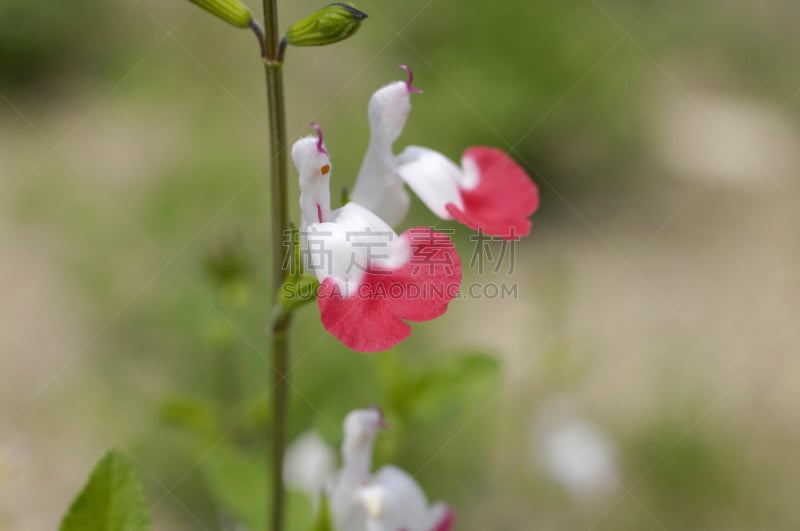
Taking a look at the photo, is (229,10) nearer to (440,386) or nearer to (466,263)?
(440,386)

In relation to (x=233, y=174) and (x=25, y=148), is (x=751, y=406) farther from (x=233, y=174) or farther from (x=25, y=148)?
(x=25, y=148)

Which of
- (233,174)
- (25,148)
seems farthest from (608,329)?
(25,148)

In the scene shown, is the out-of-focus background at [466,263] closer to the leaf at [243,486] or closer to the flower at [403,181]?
the leaf at [243,486]

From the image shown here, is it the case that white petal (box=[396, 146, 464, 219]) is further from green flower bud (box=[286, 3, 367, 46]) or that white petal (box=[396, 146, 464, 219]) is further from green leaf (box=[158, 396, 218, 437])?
green leaf (box=[158, 396, 218, 437])

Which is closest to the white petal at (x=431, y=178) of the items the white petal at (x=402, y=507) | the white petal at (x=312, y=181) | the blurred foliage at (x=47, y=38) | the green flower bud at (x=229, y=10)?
the white petal at (x=312, y=181)

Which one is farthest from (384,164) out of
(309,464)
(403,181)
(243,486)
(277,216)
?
(309,464)
